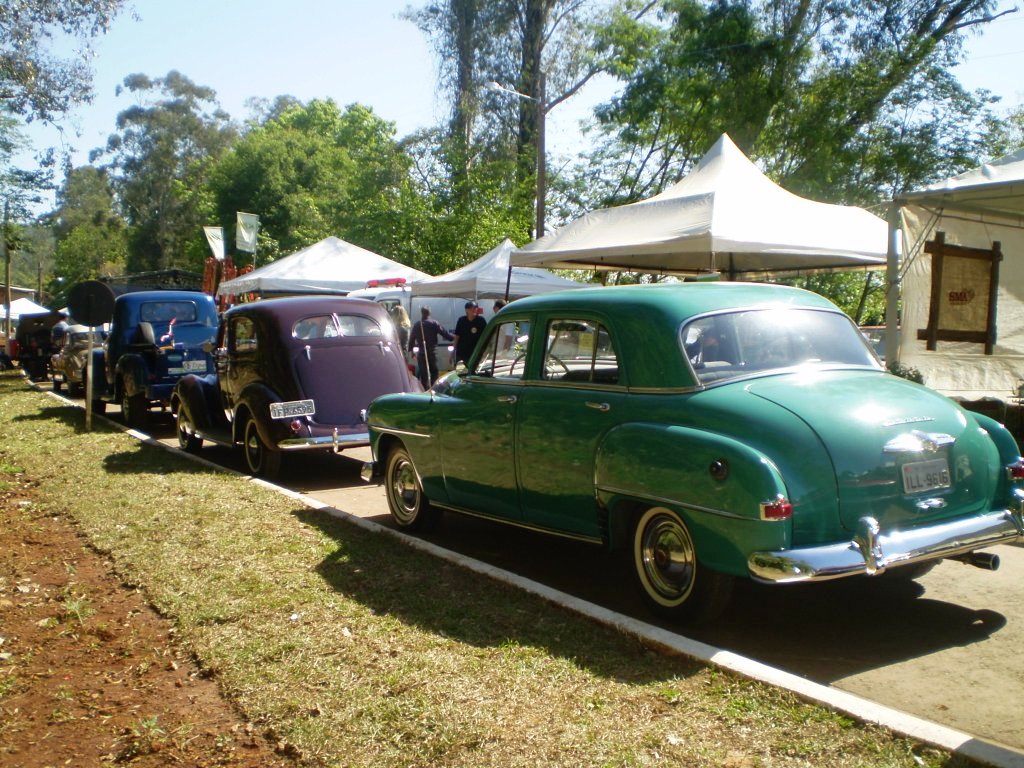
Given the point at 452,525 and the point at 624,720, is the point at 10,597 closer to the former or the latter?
the point at 452,525

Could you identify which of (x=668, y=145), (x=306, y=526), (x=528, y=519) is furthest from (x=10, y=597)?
(x=668, y=145)

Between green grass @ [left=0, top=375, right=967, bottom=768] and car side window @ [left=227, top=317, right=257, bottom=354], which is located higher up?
car side window @ [left=227, top=317, right=257, bottom=354]

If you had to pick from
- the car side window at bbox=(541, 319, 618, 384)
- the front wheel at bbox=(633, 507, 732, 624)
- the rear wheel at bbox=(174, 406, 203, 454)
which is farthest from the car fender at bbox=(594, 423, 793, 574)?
the rear wheel at bbox=(174, 406, 203, 454)

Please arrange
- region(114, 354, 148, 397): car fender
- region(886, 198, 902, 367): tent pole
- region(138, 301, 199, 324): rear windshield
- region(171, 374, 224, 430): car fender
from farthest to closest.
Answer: region(138, 301, 199, 324): rear windshield → region(114, 354, 148, 397): car fender → region(171, 374, 224, 430): car fender → region(886, 198, 902, 367): tent pole

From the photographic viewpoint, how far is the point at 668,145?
26.0 m

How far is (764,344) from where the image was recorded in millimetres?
5316

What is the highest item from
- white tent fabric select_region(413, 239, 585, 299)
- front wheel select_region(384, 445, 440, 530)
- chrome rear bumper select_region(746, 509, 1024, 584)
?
white tent fabric select_region(413, 239, 585, 299)

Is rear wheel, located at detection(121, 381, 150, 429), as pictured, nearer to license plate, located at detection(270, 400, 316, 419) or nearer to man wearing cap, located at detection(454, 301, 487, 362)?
man wearing cap, located at detection(454, 301, 487, 362)

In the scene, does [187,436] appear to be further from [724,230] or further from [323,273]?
[323,273]

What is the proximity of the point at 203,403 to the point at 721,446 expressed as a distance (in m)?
8.29

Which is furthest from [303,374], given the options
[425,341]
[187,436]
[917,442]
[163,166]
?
[163,166]

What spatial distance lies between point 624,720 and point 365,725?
→ 1.01m

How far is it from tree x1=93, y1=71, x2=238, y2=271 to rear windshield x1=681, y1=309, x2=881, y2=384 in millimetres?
59563

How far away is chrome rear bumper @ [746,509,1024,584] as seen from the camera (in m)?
4.27
